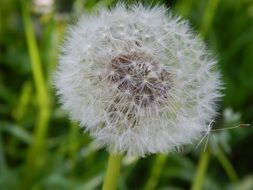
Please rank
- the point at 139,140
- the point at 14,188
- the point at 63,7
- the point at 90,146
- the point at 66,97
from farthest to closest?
the point at 63,7 → the point at 90,146 → the point at 14,188 → the point at 66,97 → the point at 139,140

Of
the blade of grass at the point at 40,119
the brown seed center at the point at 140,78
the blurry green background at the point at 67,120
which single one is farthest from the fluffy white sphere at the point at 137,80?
the blade of grass at the point at 40,119

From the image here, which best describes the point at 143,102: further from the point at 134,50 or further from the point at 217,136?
the point at 217,136

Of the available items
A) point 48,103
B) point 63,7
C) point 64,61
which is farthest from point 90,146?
point 64,61

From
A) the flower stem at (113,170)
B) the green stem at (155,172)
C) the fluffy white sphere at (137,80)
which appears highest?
the fluffy white sphere at (137,80)

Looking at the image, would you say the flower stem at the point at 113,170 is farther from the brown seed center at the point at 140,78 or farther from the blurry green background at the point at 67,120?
the blurry green background at the point at 67,120

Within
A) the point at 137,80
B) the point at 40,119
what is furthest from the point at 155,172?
the point at 137,80

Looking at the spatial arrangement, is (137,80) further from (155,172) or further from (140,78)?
(155,172)
